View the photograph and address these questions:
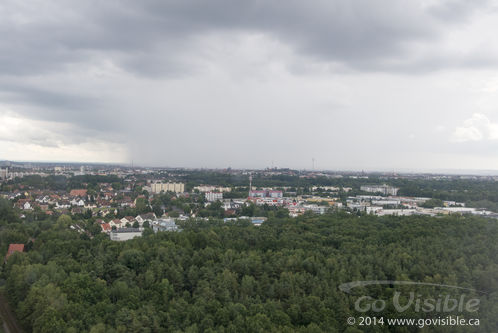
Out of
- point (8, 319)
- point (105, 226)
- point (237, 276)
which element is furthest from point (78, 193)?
point (237, 276)

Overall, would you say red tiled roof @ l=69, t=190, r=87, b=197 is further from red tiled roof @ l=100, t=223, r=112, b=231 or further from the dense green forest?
the dense green forest

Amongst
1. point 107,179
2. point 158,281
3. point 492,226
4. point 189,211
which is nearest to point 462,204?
point 492,226

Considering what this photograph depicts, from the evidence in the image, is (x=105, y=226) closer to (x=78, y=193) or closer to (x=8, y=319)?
(x=8, y=319)

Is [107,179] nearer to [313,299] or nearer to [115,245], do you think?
[115,245]

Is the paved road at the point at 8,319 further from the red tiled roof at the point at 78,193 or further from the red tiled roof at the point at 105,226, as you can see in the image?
the red tiled roof at the point at 78,193

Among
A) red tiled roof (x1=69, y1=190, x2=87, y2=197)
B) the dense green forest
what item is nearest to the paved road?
the dense green forest
